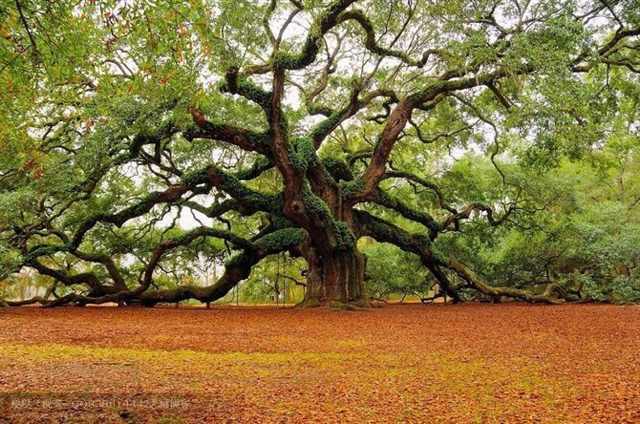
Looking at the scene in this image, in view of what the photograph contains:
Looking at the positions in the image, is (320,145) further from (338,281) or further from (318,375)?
(318,375)

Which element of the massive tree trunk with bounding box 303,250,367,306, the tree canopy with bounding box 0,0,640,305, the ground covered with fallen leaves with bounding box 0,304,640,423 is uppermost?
the tree canopy with bounding box 0,0,640,305

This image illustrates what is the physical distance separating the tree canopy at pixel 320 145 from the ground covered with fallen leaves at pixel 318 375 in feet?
7.86

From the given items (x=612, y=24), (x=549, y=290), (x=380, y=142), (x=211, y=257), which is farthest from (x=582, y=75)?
(x=211, y=257)

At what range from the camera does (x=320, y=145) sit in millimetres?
13484

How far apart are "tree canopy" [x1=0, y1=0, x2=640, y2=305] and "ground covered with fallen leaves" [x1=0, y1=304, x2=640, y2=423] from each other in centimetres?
240

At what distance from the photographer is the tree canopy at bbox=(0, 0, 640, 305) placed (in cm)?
718

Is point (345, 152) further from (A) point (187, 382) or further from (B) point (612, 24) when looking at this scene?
(A) point (187, 382)

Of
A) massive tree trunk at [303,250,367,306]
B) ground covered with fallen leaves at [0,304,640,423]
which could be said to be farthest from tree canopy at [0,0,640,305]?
ground covered with fallen leaves at [0,304,640,423]

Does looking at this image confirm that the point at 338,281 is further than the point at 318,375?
Yes

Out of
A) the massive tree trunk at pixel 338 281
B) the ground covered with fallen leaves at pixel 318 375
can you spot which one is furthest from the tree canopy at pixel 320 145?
the ground covered with fallen leaves at pixel 318 375

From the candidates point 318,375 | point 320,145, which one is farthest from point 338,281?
point 318,375

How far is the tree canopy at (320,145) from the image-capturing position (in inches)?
283

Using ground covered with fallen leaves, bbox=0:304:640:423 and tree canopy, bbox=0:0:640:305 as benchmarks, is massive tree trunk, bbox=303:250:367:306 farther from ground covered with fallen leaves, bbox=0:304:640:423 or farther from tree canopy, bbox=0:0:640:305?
ground covered with fallen leaves, bbox=0:304:640:423

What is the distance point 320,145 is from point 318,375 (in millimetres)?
10061
